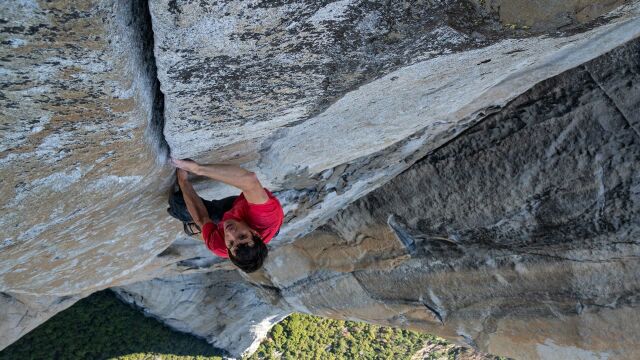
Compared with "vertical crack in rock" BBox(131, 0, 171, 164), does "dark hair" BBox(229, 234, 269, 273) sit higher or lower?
lower

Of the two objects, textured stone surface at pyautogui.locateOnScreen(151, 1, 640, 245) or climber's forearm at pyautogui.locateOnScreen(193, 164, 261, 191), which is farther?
climber's forearm at pyautogui.locateOnScreen(193, 164, 261, 191)

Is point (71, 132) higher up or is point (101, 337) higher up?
point (71, 132)

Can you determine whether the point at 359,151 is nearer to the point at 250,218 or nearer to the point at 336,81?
the point at 250,218

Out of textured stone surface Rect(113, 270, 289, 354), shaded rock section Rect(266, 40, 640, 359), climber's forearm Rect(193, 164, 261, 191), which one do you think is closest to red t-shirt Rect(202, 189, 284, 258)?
climber's forearm Rect(193, 164, 261, 191)

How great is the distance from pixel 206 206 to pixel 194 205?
12cm

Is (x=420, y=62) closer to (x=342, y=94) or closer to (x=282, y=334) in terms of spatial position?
(x=342, y=94)

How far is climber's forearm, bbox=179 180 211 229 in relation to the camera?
2.01m

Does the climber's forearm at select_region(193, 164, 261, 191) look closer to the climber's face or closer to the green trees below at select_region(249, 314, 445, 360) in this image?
the climber's face

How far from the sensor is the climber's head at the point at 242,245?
1.92 m

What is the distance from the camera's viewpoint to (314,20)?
45.9 inches

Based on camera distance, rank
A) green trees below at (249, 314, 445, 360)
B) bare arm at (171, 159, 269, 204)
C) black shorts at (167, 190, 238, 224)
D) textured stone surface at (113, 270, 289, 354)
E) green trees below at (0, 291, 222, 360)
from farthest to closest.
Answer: green trees below at (249, 314, 445, 360) → textured stone surface at (113, 270, 289, 354) → green trees below at (0, 291, 222, 360) → black shorts at (167, 190, 238, 224) → bare arm at (171, 159, 269, 204)

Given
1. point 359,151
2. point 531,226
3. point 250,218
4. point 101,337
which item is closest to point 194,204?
point 250,218

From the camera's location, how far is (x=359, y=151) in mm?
2322

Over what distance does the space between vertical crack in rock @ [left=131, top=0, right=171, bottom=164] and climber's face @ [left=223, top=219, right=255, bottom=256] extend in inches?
13.2
